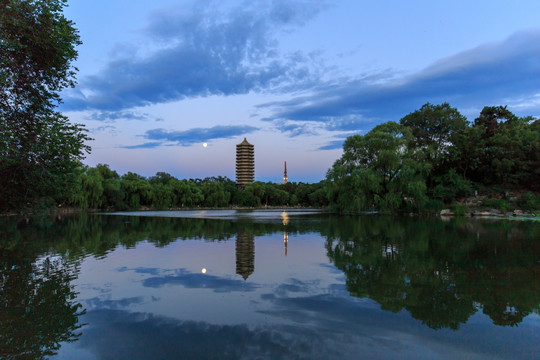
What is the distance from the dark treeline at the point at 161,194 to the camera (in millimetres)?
56594

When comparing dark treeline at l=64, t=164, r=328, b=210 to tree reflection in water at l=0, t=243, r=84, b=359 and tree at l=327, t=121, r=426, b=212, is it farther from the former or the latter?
tree reflection in water at l=0, t=243, r=84, b=359

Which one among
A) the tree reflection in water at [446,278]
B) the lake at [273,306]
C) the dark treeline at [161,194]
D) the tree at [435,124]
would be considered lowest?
the lake at [273,306]

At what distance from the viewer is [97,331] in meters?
4.99

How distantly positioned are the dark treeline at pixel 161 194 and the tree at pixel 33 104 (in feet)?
99.9

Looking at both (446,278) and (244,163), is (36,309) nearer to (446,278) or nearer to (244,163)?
(446,278)

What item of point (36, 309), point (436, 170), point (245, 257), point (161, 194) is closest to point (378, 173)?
point (436, 170)

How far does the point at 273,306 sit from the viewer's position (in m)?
6.07

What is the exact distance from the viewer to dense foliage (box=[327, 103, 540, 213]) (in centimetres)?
3644

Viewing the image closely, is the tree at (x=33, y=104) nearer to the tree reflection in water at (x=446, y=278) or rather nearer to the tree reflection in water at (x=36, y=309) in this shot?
the tree reflection in water at (x=36, y=309)

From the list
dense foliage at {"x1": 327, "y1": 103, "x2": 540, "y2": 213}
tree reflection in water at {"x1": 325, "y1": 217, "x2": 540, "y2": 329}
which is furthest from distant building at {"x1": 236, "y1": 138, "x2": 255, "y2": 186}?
tree reflection in water at {"x1": 325, "y1": 217, "x2": 540, "y2": 329}

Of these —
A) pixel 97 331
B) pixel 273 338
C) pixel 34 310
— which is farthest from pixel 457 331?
pixel 34 310

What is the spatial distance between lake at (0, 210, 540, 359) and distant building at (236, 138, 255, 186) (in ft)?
442

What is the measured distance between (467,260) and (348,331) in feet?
24.3

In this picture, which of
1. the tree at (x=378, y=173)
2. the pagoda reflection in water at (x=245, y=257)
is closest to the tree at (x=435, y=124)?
the tree at (x=378, y=173)
